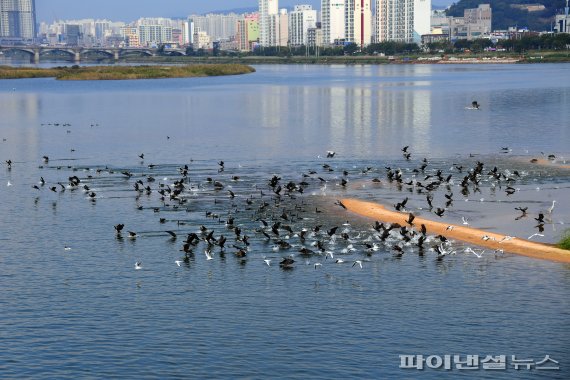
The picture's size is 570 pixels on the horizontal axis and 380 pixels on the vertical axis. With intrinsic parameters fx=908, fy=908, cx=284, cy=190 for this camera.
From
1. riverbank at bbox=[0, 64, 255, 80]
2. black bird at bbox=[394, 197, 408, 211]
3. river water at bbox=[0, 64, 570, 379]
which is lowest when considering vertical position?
river water at bbox=[0, 64, 570, 379]

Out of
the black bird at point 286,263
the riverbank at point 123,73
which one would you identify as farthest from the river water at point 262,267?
the riverbank at point 123,73

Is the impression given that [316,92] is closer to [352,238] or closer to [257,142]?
[257,142]

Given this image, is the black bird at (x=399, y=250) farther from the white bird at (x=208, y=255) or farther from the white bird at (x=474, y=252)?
the white bird at (x=208, y=255)

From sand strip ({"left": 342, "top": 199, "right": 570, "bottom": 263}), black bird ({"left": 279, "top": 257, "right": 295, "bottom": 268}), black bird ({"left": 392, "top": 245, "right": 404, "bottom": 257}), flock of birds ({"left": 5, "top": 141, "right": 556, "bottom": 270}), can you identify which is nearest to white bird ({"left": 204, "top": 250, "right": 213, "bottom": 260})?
flock of birds ({"left": 5, "top": 141, "right": 556, "bottom": 270})

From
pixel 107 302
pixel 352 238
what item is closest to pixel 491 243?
pixel 352 238

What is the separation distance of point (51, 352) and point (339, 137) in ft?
176

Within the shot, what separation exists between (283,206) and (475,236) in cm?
996

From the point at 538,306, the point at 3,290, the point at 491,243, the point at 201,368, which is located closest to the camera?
the point at 201,368

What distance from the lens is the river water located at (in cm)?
2461

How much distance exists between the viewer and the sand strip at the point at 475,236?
34281mm

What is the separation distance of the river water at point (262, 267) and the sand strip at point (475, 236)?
105 cm

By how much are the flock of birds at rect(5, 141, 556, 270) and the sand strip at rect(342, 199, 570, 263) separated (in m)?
0.69

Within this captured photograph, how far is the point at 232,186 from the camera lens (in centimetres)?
4934

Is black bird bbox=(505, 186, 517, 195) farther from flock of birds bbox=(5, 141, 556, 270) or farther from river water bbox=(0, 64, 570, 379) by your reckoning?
river water bbox=(0, 64, 570, 379)
